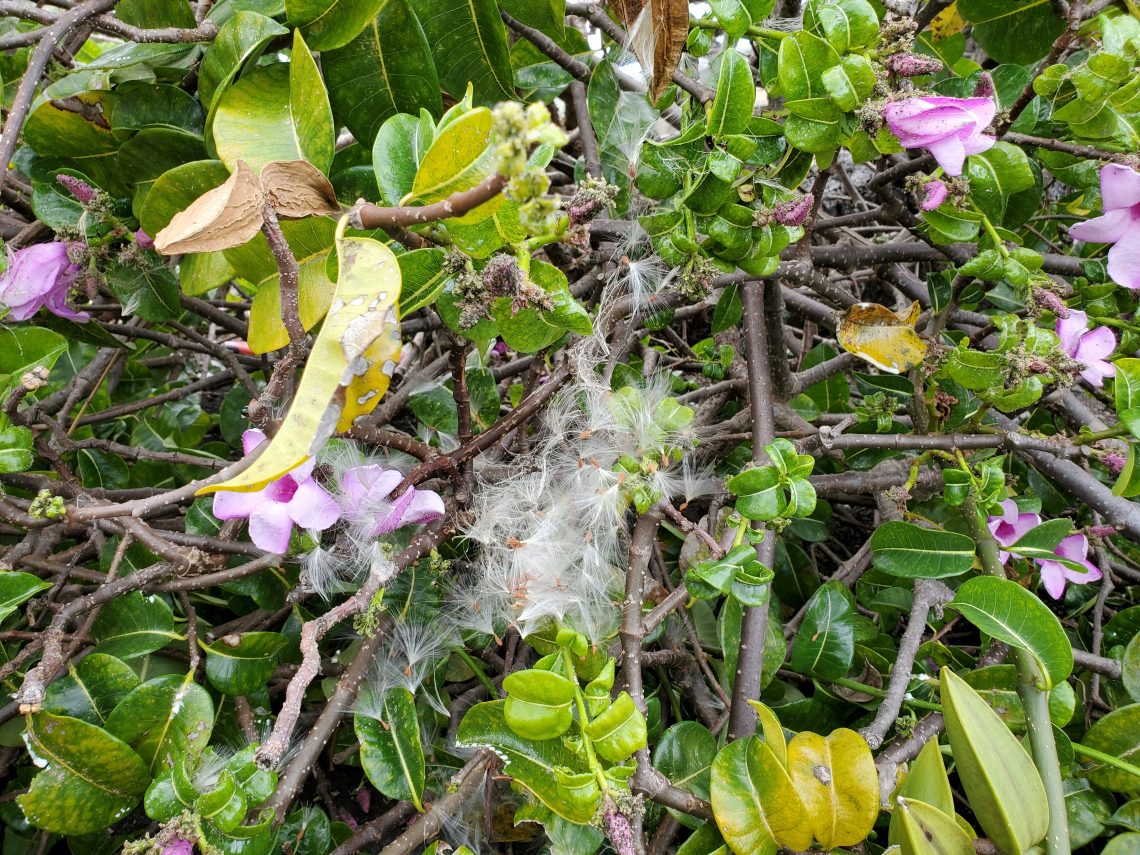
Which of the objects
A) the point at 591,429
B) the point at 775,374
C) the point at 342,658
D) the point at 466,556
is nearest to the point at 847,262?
the point at 775,374

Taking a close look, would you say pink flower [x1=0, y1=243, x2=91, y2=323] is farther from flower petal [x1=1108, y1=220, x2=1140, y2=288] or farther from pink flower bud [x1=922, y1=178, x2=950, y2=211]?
flower petal [x1=1108, y1=220, x2=1140, y2=288]

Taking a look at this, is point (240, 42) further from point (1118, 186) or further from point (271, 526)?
point (1118, 186)

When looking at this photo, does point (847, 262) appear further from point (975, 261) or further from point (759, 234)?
point (759, 234)

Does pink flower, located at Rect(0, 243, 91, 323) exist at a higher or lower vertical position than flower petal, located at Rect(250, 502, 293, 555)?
higher

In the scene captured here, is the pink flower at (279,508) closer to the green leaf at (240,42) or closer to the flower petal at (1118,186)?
the green leaf at (240,42)

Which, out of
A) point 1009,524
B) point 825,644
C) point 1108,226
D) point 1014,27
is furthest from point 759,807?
point 1014,27

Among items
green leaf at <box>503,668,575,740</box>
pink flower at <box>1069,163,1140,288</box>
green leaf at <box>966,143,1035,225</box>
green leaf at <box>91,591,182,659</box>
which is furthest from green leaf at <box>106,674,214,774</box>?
pink flower at <box>1069,163,1140,288</box>
